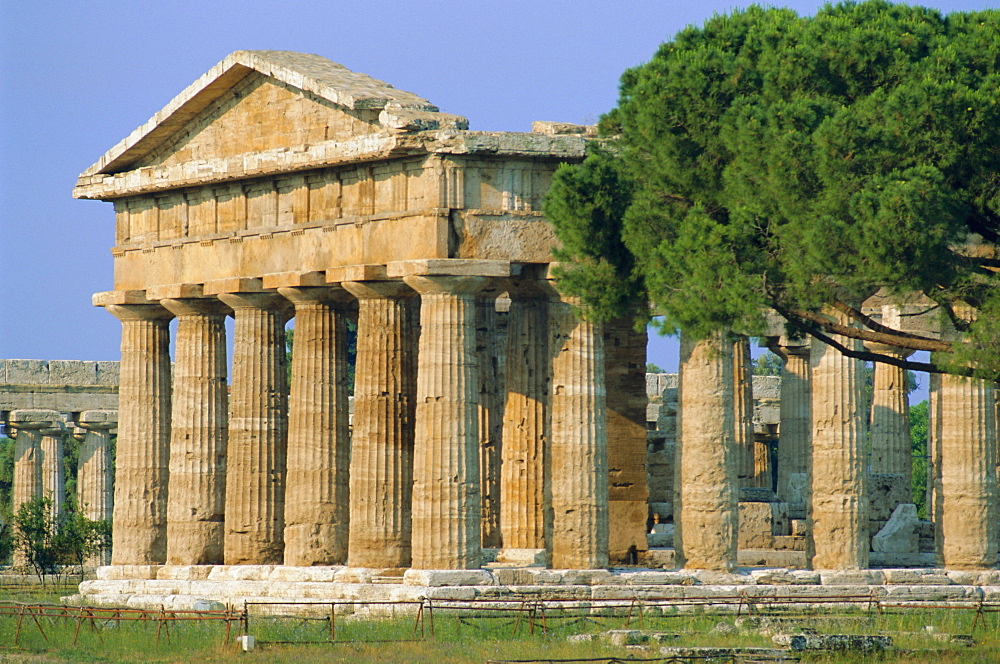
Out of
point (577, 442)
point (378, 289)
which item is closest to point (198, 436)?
point (378, 289)

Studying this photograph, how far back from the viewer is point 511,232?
129ft

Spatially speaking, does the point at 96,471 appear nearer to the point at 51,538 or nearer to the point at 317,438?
the point at 51,538

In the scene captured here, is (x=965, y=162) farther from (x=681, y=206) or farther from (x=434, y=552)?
(x=434, y=552)

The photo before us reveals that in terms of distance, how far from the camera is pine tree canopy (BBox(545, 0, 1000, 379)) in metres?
Answer: 33.5

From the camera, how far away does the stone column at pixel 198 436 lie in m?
43.9

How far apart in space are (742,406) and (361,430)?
8.70 m

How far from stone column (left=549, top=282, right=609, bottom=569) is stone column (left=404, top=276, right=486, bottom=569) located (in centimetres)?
154

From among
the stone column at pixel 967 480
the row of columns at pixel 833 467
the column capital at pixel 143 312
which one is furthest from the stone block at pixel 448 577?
the column capital at pixel 143 312

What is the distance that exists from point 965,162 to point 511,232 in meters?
8.98

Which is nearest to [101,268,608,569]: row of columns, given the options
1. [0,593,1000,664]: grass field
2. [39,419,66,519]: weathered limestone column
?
[0,593,1000,664]: grass field

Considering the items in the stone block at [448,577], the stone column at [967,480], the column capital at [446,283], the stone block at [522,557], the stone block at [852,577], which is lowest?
the stone block at [852,577]

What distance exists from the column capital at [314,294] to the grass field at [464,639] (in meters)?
7.12

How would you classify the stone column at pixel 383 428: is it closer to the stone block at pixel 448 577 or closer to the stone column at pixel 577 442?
the stone block at pixel 448 577

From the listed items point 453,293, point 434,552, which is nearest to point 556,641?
point 434,552
